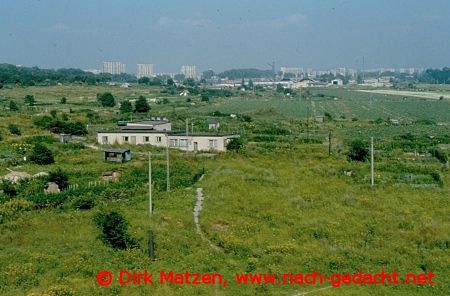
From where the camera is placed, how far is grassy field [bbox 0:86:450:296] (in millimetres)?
11422

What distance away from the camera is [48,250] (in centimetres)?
1282

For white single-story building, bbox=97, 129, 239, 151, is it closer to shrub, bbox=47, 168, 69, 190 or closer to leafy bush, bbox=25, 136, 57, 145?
leafy bush, bbox=25, 136, 57, 145

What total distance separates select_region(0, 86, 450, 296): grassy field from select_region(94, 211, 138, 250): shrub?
0.22 meters

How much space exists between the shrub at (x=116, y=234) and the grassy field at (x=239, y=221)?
0.22 metres

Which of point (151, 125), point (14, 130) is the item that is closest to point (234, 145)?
point (151, 125)

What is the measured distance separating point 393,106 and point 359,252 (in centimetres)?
6413

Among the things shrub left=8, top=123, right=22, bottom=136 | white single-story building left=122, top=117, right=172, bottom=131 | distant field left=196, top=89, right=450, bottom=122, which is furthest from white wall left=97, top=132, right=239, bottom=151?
distant field left=196, top=89, right=450, bottom=122

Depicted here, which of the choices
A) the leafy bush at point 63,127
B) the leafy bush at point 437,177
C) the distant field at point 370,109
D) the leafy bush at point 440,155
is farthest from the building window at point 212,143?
the distant field at point 370,109

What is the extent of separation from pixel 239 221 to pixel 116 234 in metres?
3.77

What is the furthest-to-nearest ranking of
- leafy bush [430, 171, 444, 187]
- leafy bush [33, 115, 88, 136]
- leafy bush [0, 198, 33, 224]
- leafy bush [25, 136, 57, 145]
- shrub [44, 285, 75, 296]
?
leafy bush [33, 115, 88, 136] < leafy bush [25, 136, 57, 145] < leafy bush [430, 171, 444, 187] < leafy bush [0, 198, 33, 224] < shrub [44, 285, 75, 296]

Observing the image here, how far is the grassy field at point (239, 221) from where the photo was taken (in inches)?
450

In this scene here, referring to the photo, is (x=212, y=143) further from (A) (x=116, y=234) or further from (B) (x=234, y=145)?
(A) (x=116, y=234)

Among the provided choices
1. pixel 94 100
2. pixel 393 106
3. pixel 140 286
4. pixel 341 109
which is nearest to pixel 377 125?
pixel 341 109

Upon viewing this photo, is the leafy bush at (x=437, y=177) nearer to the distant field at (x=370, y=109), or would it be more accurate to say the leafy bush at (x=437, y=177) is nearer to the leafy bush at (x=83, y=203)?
the leafy bush at (x=83, y=203)
